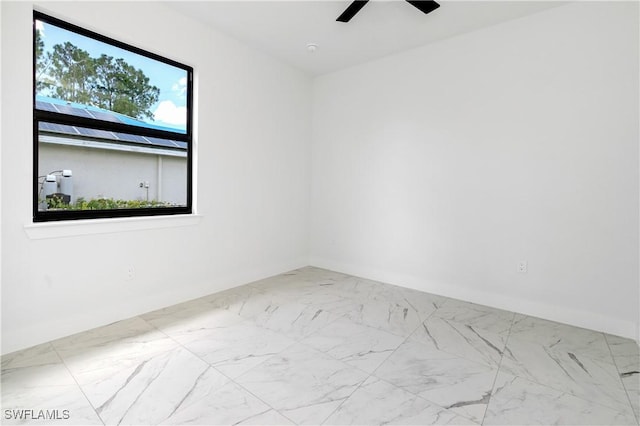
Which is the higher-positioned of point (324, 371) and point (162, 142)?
point (162, 142)

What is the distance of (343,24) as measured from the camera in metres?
3.11

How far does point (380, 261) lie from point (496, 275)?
129 centimetres

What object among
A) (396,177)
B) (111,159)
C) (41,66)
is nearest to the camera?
(41,66)

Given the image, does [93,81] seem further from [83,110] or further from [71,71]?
[83,110]

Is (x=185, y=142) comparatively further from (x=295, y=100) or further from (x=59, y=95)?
(x=295, y=100)

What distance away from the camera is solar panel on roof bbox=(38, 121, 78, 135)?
2273 mm

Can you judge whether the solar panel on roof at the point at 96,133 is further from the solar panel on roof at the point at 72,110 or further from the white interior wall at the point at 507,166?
the white interior wall at the point at 507,166

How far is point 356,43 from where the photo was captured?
352 cm

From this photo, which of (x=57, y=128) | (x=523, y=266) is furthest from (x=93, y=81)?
(x=523, y=266)

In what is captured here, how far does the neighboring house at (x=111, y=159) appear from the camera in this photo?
2.34m

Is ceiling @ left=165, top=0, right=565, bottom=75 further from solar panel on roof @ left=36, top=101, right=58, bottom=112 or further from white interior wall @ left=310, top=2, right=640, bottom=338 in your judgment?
solar panel on roof @ left=36, top=101, right=58, bottom=112

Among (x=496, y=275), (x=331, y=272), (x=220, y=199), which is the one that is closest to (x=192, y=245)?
(x=220, y=199)

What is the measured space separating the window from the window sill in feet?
0.30

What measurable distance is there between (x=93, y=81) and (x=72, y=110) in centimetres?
31
